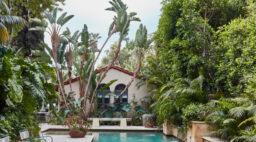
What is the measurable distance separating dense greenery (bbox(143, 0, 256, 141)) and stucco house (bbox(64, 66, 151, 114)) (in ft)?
7.22

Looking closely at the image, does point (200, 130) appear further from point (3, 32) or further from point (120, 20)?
point (3, 32)

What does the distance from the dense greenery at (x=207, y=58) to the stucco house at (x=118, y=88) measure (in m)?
2.20

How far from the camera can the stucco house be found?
16.6m

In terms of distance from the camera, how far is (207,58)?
10969mm

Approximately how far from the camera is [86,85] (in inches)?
601

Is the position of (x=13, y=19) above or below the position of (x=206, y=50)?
above

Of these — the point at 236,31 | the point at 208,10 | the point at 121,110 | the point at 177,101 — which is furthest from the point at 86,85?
the point at 236,31

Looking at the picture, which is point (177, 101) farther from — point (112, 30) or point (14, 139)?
point (112, 30)

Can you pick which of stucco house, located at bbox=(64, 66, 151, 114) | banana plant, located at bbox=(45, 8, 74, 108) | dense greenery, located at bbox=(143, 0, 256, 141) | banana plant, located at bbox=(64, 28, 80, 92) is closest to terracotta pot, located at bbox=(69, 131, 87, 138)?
dense greenery, located at bbox=(143, 0, 256, 141)

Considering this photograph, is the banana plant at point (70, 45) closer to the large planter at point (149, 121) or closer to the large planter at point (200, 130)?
the large planter at point (149, 121)

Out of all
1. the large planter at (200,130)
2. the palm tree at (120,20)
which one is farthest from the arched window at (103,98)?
the large planter at (200,130)

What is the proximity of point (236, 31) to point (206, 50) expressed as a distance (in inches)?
76.6

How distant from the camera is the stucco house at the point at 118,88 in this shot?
16594 mm

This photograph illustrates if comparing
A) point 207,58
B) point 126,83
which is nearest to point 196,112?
point 207,58
